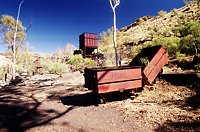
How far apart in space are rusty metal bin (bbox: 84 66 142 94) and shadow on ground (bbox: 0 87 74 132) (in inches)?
57.8

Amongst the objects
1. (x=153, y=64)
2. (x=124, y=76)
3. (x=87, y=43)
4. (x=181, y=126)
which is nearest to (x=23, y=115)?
(x=124, y=76)

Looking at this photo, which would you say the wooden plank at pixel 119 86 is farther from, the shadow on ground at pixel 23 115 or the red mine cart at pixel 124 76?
the shadow on ground at pixel 23 115

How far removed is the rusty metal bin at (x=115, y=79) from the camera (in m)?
7.36

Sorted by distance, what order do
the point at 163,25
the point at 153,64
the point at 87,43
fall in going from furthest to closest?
the point at 163,25 < the point at 87,43 < the point at 153,64

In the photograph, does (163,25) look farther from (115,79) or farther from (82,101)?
(115,79)

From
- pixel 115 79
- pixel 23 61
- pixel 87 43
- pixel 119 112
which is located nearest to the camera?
Result: pixel 119 112

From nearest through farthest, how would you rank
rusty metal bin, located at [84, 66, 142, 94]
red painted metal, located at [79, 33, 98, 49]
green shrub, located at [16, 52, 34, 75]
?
rusty metal bin, located at [84, 66, 142, 94]
red painted metal, located at [79, 33, 98, 49]
green shrub, located at [16, 52, 34, 75]

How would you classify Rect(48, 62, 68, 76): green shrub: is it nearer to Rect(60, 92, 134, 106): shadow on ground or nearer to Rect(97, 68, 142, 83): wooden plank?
Rect(60, 92, 134, 106): shadow on ground

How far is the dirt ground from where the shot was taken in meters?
5.38

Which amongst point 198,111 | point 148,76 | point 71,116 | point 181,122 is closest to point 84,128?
point 71,116

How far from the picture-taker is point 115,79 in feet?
24.8

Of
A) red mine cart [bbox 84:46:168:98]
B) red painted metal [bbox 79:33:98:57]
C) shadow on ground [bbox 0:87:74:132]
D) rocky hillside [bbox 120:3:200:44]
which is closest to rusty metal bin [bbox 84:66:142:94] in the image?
red mine cart [bbox 84:46:168:98]

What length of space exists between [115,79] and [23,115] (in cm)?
370

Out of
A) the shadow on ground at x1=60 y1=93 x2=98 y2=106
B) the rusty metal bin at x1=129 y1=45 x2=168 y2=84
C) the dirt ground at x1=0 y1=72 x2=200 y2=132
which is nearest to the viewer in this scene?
the dirt ground at x1=0 y1=72 x2=200 y2=132
